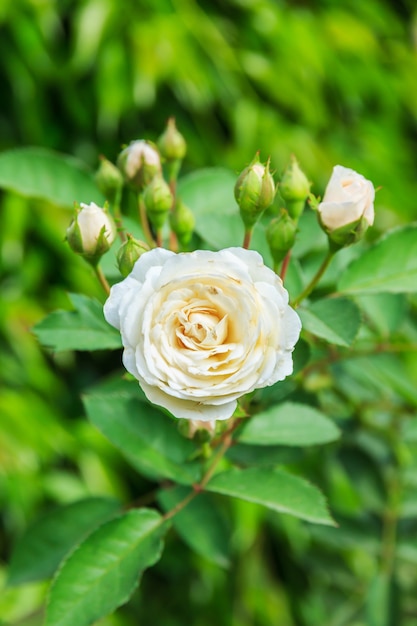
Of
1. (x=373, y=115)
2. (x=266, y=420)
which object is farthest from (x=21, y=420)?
(x=373, y=115)

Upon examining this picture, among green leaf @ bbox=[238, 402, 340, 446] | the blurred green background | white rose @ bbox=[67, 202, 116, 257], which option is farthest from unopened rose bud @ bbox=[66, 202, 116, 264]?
the blurred green background

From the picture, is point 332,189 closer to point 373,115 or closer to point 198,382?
point 198,382

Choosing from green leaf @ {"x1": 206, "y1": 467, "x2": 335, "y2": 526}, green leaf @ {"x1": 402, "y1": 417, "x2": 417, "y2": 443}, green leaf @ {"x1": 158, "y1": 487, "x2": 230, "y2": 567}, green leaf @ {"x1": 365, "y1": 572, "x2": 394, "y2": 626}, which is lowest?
green leaf @ {"x1": 365, "y1": 572, "x2": 394, "y2": 626}

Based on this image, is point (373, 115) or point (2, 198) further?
point (373, 115)

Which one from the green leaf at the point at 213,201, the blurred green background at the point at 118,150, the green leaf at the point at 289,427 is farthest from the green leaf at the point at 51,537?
the blurred green background at the point at 118,150

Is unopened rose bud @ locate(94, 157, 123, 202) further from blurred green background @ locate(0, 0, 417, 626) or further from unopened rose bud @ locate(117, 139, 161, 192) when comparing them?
blurred green background @ locate(0, 0, 417, 626)
